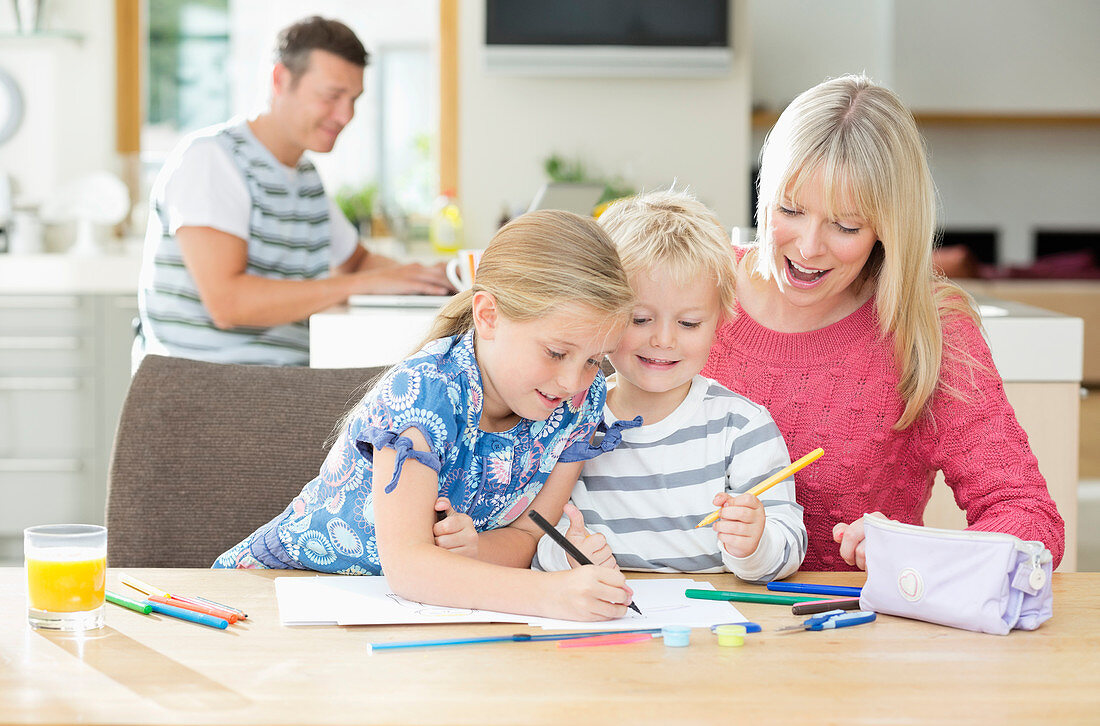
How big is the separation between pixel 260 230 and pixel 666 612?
4.93 feet

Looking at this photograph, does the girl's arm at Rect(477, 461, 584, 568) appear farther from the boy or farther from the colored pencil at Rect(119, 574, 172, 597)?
the colored pencil at Rect(119, 574, 172, 597)

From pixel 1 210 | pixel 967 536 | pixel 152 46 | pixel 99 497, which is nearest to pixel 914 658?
pixel 967 536

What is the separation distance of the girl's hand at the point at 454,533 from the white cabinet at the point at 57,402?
3.05 m

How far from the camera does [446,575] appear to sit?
3.57ft

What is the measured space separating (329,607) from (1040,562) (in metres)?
0.64

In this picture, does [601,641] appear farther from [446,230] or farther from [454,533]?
[446,230]

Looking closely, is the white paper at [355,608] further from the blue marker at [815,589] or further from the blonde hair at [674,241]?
the blonde hair at [674,241]

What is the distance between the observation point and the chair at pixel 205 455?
5.12 ft

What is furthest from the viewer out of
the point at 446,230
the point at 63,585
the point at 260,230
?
the point at 446,230

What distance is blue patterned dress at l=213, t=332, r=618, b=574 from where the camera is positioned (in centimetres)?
119

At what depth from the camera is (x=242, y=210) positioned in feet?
7.38

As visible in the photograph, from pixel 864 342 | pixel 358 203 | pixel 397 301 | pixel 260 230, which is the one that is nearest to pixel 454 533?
pixel 864 342

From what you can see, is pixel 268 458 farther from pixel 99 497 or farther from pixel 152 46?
pixel 152 46

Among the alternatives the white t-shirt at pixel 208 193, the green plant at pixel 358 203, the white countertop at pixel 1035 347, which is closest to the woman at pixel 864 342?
the white countertop at pixel 1035 347
